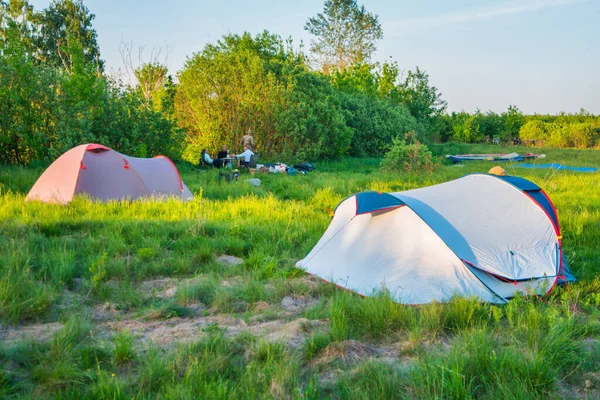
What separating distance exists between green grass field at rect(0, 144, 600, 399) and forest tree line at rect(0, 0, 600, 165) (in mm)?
6686

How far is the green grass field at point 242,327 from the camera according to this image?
10.2ft

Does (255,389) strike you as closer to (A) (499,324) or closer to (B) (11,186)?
(A) (499,324)

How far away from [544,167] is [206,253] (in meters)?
14.6

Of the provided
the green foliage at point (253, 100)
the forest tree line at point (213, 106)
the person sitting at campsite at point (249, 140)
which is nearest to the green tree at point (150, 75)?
the forest tree line at point (213, 106)

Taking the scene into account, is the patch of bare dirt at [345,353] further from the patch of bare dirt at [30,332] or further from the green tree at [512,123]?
the green tree at [512,123]

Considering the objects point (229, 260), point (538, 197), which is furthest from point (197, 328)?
point (538, 197)

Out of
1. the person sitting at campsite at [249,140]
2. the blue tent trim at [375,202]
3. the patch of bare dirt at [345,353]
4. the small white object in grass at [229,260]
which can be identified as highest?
the person sitting at campsite at [249,140]

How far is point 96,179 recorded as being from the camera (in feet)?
30.6

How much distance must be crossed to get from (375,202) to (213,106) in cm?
1373

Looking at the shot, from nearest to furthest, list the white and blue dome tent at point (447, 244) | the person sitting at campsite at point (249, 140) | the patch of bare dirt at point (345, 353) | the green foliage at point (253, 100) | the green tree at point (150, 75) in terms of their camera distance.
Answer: the patch of bare dirt at point (345, 353) < the white and blue dome tent at point (447, 244) < the person sitting at campsite at point (249, 140) < the green foliage at point (253, 100) < the green tree at point (150, 75)

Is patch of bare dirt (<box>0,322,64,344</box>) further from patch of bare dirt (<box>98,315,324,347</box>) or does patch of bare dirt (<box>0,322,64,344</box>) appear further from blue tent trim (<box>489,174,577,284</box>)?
blue tent trim (<box>489,174,577,284</box>)

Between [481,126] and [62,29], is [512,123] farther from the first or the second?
[62,29]

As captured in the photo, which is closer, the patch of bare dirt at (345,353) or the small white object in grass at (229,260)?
the patch of bare dirt at (345,353)

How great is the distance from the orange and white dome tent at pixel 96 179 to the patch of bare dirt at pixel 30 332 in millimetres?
5154
